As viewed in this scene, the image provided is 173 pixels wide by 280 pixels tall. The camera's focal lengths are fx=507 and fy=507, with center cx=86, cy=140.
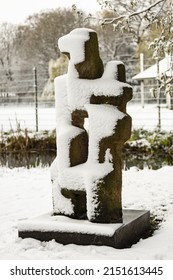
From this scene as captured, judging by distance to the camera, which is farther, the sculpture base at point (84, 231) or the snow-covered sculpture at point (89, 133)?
the snow-covered sculpture at point (89, 133)

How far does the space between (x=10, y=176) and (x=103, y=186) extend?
153 inches

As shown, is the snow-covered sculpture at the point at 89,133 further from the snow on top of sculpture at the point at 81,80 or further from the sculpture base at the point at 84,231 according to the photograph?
the sculpture base at the point at 84,231

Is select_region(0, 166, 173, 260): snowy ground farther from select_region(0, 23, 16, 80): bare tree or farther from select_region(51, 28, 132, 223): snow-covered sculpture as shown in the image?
select_region(0, 23, 16, 80): bare tree

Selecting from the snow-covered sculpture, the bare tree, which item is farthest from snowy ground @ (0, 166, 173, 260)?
the bare tree

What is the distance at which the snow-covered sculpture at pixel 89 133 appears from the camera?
3918 mm

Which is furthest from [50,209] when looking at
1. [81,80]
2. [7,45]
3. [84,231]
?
[7,45]

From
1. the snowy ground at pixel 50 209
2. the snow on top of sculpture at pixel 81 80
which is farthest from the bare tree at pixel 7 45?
the snow on top of sculpture at pixel 81 80

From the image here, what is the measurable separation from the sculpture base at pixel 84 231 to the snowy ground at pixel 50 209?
61mm

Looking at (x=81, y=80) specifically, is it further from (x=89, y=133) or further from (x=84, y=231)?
(x=84, y=231)

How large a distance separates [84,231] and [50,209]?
1430mm

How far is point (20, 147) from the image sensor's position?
40.3 feet

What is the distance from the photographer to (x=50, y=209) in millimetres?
5207
